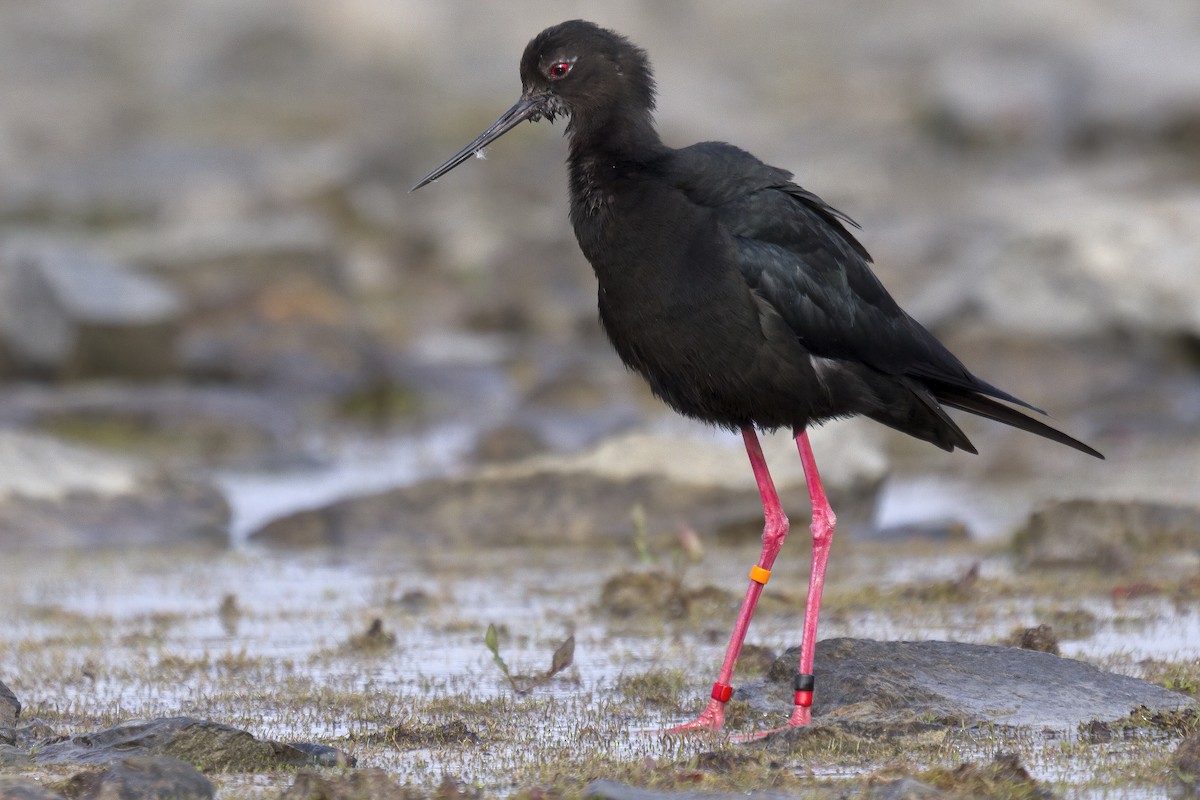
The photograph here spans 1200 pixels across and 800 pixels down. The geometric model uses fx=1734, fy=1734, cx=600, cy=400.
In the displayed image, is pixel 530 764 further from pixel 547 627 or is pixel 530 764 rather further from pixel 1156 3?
pixel 1156 3

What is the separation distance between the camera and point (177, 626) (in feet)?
24.2

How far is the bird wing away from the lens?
18.7ft

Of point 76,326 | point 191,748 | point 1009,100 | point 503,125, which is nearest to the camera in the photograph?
point 191,748

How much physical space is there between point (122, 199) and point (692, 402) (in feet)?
76.3

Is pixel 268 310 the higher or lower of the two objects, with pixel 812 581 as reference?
higher

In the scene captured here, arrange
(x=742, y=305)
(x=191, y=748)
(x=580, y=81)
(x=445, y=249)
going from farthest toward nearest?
(x=445, y=249) → (x=580, y=81) → (x=742, y=305) → (x=191, y=748)

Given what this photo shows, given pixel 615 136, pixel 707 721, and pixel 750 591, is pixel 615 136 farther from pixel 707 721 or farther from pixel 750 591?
pixel 707 721

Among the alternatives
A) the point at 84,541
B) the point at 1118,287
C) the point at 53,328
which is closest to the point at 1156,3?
the point at 1118,287

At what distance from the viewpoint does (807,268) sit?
5797 millimetres

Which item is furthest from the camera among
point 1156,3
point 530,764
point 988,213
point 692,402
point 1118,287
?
point 1156,3

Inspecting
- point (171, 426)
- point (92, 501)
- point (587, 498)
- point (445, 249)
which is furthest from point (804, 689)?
point (445, 249)

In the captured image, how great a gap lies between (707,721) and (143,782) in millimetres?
1805

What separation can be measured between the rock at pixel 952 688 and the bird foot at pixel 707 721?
0.82ft

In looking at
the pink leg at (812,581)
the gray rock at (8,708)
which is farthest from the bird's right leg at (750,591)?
the gray rock at (8,708)
